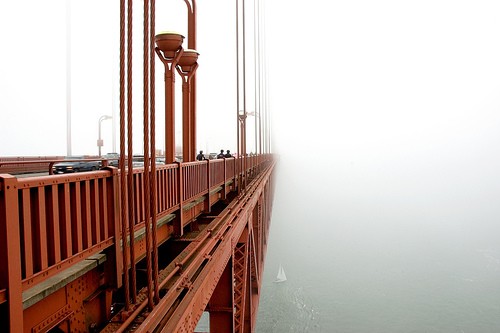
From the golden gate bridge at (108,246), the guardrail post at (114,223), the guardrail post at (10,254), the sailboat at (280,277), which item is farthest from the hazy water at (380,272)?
the guardrail post at (10,254)

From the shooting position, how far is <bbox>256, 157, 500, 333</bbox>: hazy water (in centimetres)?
3170

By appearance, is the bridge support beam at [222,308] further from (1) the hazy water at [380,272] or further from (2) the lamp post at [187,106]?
(1) the hazy water at [380,272]

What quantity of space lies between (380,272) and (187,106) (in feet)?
131

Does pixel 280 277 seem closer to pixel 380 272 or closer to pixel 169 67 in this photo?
pixel 380 272

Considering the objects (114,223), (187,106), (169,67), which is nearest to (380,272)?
(187,106)

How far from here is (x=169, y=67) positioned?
23.2 feet

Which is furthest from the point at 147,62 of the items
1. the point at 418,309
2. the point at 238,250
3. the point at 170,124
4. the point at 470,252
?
the point at 470,252

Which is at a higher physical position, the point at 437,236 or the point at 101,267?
the point at 101,267

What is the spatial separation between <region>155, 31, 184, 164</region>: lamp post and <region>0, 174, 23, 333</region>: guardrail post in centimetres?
502

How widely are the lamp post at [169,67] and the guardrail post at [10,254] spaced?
502cm

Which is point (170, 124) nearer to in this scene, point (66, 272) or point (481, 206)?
point (66, 272)

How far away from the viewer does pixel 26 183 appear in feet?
6.57

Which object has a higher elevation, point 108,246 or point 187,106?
point 187,106

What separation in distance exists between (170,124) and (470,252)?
5957cm
